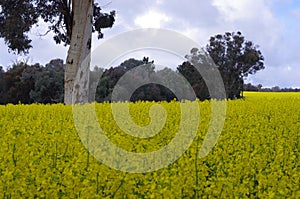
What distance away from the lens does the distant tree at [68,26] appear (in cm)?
1574

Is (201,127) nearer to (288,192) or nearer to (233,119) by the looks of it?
(233,119)

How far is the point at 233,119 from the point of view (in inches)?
383

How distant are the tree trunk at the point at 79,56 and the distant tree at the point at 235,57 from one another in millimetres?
31180

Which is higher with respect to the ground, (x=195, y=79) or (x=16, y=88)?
(x=195, y=79)

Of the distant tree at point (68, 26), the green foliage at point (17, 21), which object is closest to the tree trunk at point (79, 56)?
the distant tree at point (68, 26)

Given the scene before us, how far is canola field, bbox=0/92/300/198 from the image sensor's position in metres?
3.96

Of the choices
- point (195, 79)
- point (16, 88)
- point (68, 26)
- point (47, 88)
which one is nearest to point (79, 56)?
point (68, 26)

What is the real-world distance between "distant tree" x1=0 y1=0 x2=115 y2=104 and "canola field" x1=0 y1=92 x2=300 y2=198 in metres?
5.36

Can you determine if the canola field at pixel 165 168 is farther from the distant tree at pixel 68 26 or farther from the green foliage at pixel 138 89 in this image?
the green foliage at pixel 138 89

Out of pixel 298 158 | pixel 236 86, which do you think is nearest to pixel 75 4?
pixel 298 158

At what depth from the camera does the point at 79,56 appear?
15.7 metres

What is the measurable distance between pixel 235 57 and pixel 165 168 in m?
44.4

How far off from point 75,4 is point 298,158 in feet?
36.9

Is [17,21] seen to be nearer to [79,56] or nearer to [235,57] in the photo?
[79,56]
